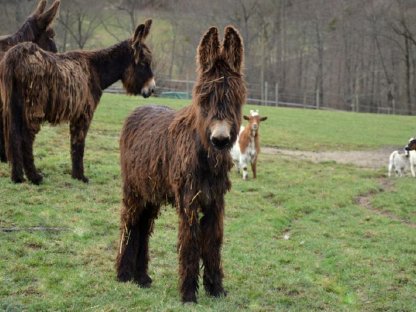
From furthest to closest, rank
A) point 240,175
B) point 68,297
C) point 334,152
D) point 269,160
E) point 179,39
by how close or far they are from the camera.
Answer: point 179,39
point 334,152
point 269,160
point 240,175
point 68,297

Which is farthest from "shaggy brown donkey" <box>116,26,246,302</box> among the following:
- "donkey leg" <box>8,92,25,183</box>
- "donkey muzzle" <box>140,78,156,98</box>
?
"donkey muzzle" <box>140,78,156,98</box>

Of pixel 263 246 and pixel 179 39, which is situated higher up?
pixel 179 39

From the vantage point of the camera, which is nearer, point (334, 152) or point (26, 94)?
point (26, 94)

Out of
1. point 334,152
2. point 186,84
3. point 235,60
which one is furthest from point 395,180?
point 186,84

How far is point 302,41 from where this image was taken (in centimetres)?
5606

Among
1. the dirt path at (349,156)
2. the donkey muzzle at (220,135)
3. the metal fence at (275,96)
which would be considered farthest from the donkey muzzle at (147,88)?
the metal fence at (275,96)

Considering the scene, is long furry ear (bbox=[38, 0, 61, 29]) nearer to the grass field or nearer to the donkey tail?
the donkey tail

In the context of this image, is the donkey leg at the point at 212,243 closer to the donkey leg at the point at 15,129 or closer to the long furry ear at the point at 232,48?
the long furry ear at the point at 232,48

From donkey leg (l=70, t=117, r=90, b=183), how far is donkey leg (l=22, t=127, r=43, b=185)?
902 mm

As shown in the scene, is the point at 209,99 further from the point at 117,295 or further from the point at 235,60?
the point at 117,295

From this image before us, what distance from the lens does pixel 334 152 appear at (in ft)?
76.0

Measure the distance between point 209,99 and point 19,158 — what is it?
531 cm

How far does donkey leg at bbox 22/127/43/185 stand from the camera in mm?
9554

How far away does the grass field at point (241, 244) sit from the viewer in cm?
598
